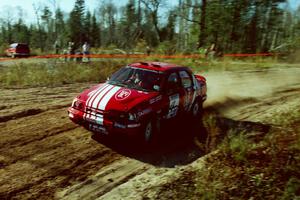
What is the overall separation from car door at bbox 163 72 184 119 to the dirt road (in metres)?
0.68

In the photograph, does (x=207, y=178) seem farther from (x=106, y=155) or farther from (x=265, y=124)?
(x=265, y=124)

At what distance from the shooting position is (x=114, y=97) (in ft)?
26.9

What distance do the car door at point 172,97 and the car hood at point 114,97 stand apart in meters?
0.40

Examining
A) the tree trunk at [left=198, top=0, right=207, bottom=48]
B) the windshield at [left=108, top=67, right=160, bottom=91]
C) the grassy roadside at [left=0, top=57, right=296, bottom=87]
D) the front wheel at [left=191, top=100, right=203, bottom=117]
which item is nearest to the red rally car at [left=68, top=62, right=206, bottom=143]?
the windshield at [left=108, top=67, right=160, bottom=91]

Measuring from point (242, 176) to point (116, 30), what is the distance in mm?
90232

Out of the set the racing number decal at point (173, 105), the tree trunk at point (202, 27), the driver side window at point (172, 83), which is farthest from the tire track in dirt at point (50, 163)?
the tree trunk at point (202, 27)

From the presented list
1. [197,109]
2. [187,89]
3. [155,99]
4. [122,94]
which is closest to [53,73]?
[197,109]

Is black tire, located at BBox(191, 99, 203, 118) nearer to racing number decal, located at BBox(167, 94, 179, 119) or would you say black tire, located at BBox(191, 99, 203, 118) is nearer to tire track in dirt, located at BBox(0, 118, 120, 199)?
racing number decal, located at BBox(167, 94, 179, 119)

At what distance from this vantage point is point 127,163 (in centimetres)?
748

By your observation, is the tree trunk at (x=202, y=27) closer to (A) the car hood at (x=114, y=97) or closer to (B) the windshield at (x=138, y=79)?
(B) the windshield at (x=138, y=79)

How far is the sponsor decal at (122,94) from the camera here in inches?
321

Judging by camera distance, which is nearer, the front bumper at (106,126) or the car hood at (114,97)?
the front bumper at (106,126)

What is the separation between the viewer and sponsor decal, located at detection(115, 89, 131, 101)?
8148 mm

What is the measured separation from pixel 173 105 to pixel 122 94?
4.83 feet
